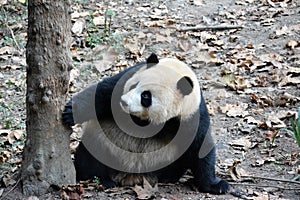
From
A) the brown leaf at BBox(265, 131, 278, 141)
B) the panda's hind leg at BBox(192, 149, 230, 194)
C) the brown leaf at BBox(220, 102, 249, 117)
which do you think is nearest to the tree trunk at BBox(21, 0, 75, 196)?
the panda's hind leg at BBox(192, 149, 230, 194)

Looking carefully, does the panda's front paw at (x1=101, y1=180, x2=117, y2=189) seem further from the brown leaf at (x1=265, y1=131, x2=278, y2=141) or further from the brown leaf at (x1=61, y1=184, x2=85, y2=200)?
the brown leaf at (x1=265, y1=131, x2=278, y2=141)

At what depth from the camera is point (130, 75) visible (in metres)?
4.10

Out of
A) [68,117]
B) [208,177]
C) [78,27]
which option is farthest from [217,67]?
[68,117]

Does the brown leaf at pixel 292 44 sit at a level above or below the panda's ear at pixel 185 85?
above

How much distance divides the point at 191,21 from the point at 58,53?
5.17 m

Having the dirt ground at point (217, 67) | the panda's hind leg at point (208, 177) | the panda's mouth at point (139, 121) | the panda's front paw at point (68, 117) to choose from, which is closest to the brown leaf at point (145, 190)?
the dirt ground at point (217, 67)

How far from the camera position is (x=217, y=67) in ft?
22.9

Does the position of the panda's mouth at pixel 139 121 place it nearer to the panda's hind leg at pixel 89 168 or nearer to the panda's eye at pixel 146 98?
the panda's eye at pixel 146 98

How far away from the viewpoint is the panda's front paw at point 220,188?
4219 millimetres

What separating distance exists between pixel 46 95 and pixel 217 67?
378 cm

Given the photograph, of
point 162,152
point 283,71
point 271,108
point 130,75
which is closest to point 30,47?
point 130,75

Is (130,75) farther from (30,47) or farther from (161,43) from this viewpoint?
(161,43)

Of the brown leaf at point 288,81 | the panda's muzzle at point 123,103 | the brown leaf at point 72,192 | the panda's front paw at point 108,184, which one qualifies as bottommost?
the panda's front paw at point 108,184

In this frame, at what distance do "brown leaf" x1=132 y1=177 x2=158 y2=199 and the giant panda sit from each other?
0.13 metres
